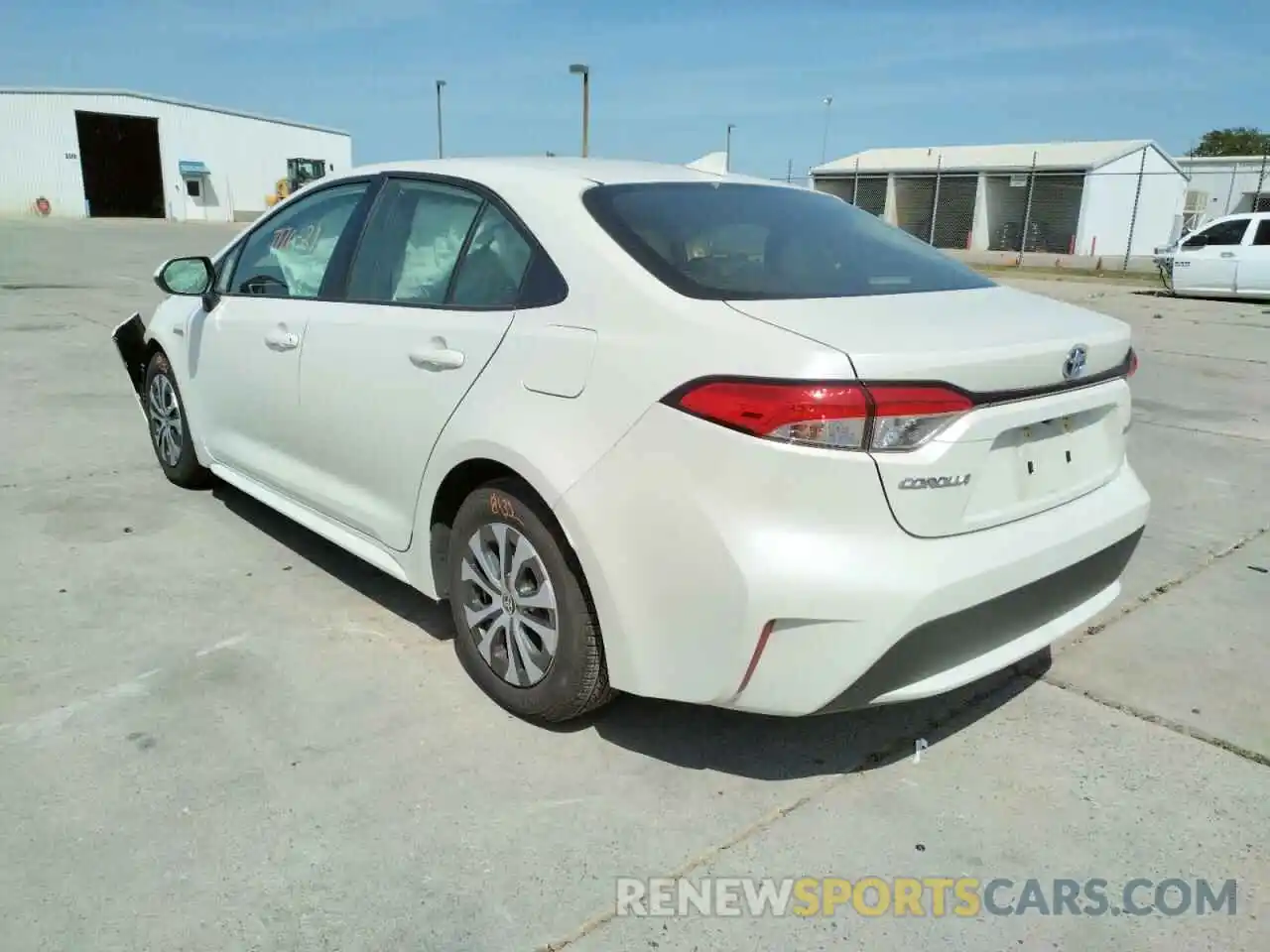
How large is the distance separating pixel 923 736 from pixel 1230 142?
274ft

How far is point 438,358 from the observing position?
288cm

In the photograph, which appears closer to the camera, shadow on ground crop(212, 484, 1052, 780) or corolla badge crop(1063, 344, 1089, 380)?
corolla badge crop(1063, 344, 1089, 380)

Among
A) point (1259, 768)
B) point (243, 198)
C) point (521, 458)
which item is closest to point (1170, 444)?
point (1259, 768)

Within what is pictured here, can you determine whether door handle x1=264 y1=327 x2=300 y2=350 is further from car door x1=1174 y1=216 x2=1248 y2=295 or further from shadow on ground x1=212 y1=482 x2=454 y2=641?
car door x1=1174 y1=216 x2=1248 y2=295

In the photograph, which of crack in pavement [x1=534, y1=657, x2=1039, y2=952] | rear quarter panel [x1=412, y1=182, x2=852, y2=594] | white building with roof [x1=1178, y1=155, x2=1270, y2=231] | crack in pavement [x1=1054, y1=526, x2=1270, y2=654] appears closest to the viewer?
crack in pavement [x1=534, y1=657, x2=1039, y2=952]

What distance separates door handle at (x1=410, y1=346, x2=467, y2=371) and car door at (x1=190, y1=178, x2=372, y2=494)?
73cm

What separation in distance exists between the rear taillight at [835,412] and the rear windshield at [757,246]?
1.26 ft

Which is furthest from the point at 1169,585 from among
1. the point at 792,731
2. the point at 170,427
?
the point at 170,427

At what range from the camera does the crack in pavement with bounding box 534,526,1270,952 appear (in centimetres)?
212

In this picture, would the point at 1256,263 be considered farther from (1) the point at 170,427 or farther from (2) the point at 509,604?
(2) the point at 509,604

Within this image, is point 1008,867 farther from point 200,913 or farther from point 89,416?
point 89,416

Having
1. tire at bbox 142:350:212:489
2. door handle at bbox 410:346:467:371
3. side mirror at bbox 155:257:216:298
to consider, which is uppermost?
side mirror at bbox 155:257:216:298

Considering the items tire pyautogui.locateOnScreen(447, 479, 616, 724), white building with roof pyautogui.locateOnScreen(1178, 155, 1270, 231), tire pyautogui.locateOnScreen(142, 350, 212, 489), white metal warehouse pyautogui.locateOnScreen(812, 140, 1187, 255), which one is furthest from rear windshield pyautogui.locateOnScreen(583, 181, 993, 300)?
white building with roof pyautogui.locateOnScreen(1178, 155, 1270, 231)

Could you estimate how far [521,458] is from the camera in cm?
255
